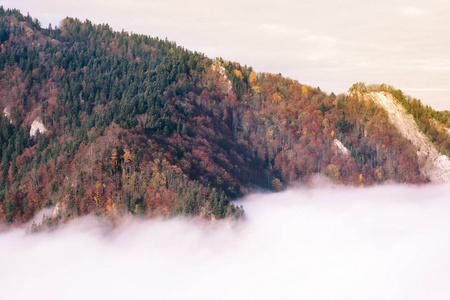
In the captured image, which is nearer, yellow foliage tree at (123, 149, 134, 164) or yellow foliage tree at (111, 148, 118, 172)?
yellow foliage tree at (111, 148, 118, 172)

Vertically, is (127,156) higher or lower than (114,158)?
higher

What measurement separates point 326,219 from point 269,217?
1301 inches

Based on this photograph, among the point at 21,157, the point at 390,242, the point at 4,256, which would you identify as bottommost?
the point at 4,256

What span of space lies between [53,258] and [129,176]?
36839mm

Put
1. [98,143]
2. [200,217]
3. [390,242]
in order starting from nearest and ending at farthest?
[200,217]
[98,143]
[390,242]

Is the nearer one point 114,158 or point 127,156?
point 114,158

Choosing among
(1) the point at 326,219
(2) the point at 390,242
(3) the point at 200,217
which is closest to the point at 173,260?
(3) the point at 200,217

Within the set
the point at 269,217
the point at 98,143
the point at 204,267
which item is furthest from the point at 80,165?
the point at 269,217

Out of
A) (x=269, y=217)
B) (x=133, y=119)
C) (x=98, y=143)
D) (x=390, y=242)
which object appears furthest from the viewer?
(x=390, y=242)

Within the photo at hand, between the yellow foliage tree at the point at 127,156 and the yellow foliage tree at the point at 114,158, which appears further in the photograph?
the yellow foliage tree at the point at 127,156

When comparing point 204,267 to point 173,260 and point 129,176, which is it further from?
point 129,176

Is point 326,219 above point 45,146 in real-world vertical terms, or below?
below

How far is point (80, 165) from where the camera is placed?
494 feet

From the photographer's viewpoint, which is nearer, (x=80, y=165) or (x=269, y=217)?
(x=80, y=165)
